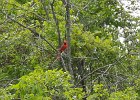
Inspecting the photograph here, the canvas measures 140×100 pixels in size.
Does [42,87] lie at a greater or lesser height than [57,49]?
lesser

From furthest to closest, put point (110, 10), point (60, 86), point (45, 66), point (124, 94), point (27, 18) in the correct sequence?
point (110, 10)
point (27, 18)
point (45, 66)
point (124, 94)
point (60, 86)

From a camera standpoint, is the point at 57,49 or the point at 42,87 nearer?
the point at 42,87

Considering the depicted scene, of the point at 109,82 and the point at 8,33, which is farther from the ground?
the point at 8,33

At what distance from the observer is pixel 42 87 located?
3979 mm

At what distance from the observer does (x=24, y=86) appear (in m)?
3.87

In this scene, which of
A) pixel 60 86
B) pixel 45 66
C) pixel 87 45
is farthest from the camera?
pixel 87 45

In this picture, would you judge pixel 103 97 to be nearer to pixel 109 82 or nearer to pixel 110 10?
pixel 109 82

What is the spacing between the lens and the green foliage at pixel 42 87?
386cm

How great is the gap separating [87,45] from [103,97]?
4.70 ft

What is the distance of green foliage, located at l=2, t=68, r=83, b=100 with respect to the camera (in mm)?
3863

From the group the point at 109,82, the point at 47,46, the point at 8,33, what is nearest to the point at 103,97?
the point at 109,82

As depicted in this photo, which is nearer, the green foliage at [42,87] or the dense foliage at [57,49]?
the green foliage at [42,87]

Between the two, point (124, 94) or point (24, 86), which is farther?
point (124, 94)

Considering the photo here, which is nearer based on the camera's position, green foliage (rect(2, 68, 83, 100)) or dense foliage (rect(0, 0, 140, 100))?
green foliage (rect(2, 68, 83, 100))
